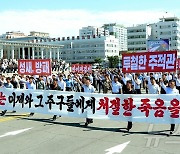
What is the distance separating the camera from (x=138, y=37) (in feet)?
440

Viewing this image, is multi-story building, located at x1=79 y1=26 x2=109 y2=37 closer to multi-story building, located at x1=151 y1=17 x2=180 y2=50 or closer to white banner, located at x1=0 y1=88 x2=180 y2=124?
multi-story building, located at x1=151 y1=17 x2=180 y2=50

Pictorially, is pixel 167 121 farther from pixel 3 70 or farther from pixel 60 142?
pixel 3 70

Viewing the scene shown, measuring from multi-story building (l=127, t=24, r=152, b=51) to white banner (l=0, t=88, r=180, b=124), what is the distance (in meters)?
121

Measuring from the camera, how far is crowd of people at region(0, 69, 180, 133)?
486 inches

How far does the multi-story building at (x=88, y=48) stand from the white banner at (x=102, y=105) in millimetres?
110572

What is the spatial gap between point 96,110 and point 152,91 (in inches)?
112

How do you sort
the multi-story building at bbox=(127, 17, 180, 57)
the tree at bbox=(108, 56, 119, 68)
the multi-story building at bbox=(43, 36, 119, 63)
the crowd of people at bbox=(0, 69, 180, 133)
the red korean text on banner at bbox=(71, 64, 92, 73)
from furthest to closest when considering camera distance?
the multi-story building at bbox=(127, 17, 180, 57), the multi-story building at bbox=(43, 36, 119, 63), the tree at bbox=(108, 56, 119, 68), the red korean text on banner at bbox=(71, 64, 92, 73), the crowd of people at bbox=(0, 69, 180, 133)

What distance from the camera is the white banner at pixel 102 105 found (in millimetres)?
10602

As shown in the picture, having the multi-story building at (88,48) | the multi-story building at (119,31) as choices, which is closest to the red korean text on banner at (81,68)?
the multi-story building at (88,48)

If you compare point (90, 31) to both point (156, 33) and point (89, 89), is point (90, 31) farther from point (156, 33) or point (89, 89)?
point (89, 89)

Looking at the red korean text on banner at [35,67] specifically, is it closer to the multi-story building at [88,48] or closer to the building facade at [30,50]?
the building facade at [30,50]

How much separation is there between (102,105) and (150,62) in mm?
A: 3296

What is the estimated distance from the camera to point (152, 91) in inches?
523

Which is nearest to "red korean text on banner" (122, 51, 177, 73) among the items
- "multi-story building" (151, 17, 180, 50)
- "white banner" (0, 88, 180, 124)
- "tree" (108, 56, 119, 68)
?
"white banner" (0, 88, 180, 124)
